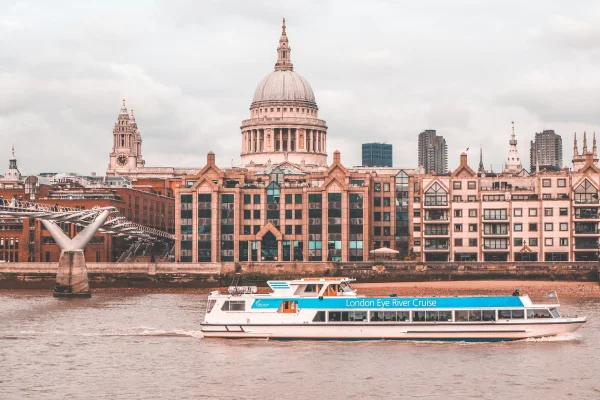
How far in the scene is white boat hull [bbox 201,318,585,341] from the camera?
228ft

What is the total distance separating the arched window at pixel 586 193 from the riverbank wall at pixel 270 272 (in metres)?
10.5

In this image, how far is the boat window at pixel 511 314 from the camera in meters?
69.8

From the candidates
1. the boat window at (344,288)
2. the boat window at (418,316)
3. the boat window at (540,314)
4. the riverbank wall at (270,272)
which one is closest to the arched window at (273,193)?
the riverbank wall at (270,272)

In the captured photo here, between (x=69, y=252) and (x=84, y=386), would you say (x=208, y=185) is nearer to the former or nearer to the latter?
(x=69, y=252)

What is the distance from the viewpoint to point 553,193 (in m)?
132

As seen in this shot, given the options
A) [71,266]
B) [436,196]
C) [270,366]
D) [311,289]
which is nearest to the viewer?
[270,366]

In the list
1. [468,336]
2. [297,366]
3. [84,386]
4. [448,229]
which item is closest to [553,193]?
[448,229]

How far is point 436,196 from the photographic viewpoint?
135m

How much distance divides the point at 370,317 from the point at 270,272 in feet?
192

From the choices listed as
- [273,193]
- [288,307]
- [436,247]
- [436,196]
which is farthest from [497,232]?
[288,307]

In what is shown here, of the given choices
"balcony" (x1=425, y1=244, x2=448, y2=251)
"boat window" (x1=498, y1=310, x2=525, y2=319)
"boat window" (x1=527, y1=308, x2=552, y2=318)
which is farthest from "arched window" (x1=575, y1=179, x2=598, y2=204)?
"boat window" (x1=498, y1=310, x2=525, y2=319)

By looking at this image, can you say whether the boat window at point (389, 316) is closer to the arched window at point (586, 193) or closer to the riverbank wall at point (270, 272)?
the riverbank wall at point (270, 272)

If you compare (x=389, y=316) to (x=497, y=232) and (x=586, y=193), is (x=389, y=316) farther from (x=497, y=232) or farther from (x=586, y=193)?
(x=586, y=193)

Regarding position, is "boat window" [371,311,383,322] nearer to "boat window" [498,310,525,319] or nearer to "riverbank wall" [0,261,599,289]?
"boat window" [498,310,525,319]
